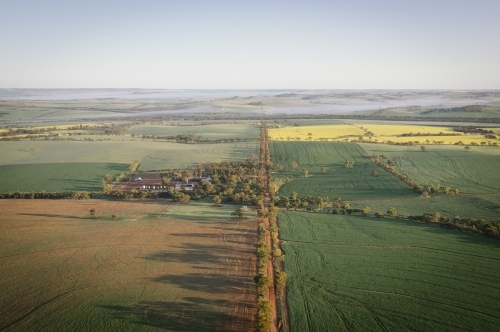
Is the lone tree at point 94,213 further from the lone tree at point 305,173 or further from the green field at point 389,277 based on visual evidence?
the lone tree at point 305,173

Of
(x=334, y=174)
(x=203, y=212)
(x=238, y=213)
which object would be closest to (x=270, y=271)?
(x=238, y=213)

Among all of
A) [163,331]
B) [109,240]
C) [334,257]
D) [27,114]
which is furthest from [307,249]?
[27,114]

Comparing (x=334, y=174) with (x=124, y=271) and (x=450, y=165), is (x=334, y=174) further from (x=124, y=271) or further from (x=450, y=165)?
(x=124, y=271)

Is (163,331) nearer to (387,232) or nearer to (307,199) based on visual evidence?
(387,232)

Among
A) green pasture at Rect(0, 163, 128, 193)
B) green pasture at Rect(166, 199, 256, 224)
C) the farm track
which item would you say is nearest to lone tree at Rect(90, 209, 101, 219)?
green pasture at Rect(166, 199, 256, 224)

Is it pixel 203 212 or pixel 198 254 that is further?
pixel 203 212

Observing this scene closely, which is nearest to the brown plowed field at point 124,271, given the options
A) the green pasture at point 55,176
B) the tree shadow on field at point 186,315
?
the tree shadow on field at point 186,315
